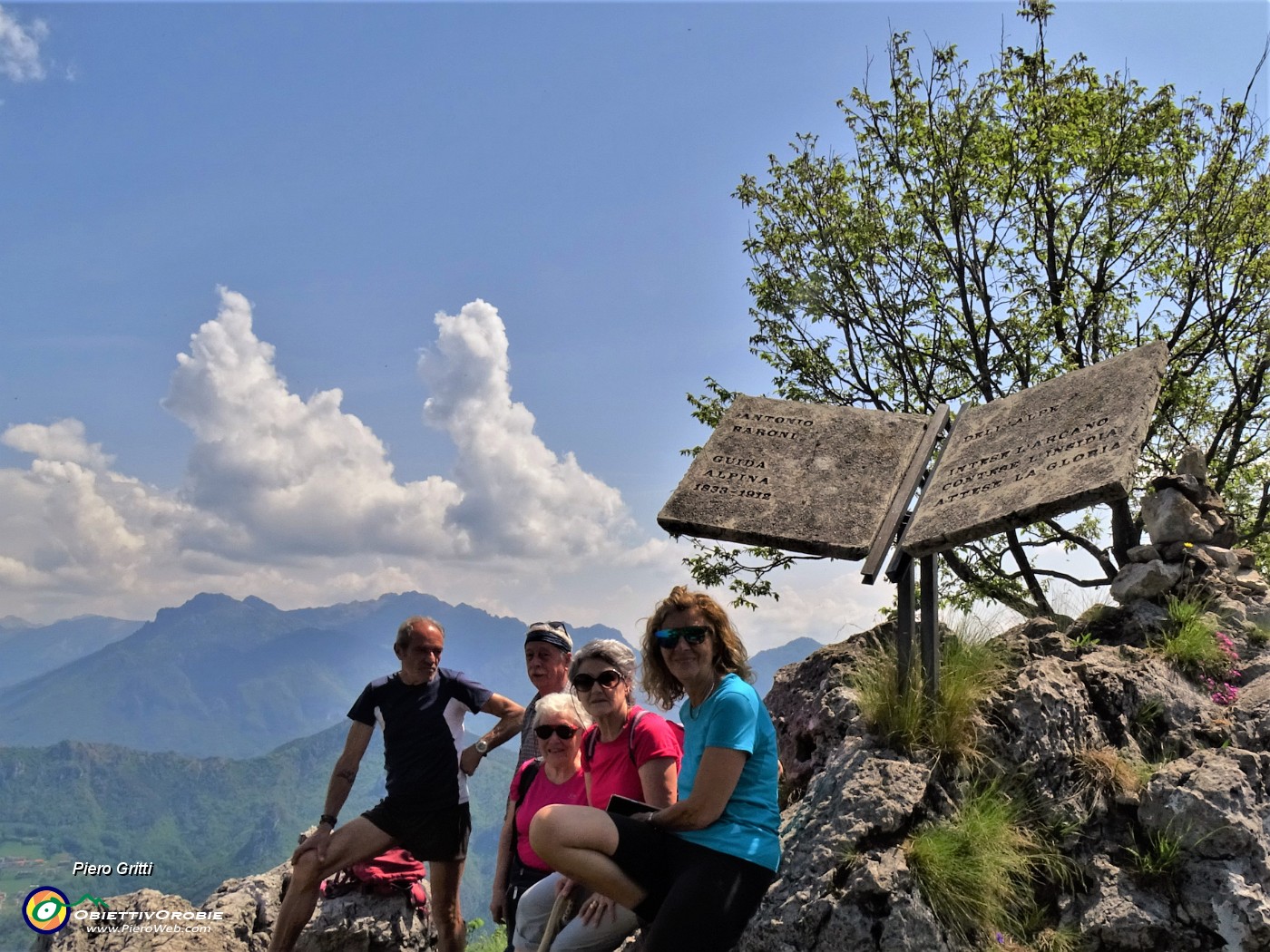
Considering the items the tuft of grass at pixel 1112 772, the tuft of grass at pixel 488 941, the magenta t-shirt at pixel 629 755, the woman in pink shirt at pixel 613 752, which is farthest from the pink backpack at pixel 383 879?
the tuft of grass at pixel 1112 772

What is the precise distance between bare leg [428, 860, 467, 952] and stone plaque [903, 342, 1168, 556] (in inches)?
149

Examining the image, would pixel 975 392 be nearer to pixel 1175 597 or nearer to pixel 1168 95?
pixel 1168 95

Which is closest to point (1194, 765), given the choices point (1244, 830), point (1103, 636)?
point (1244, 830)

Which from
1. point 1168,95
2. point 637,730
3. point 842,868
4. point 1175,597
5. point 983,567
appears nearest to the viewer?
point 637,730

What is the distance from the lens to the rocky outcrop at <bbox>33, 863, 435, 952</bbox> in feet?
21.4

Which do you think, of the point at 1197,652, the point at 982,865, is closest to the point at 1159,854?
the point at 982,865

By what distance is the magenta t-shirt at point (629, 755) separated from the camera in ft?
14.8

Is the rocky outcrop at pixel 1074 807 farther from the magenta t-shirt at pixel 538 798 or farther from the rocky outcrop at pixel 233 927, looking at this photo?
the rocky outcrop at pixel 233 927

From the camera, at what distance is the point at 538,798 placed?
16.5 feet

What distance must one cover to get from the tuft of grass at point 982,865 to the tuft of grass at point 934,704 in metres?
0.36

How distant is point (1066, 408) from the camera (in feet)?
19.8

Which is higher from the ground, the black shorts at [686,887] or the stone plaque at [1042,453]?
the stone plaque at [1042,453]

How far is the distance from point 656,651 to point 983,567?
11901mm
